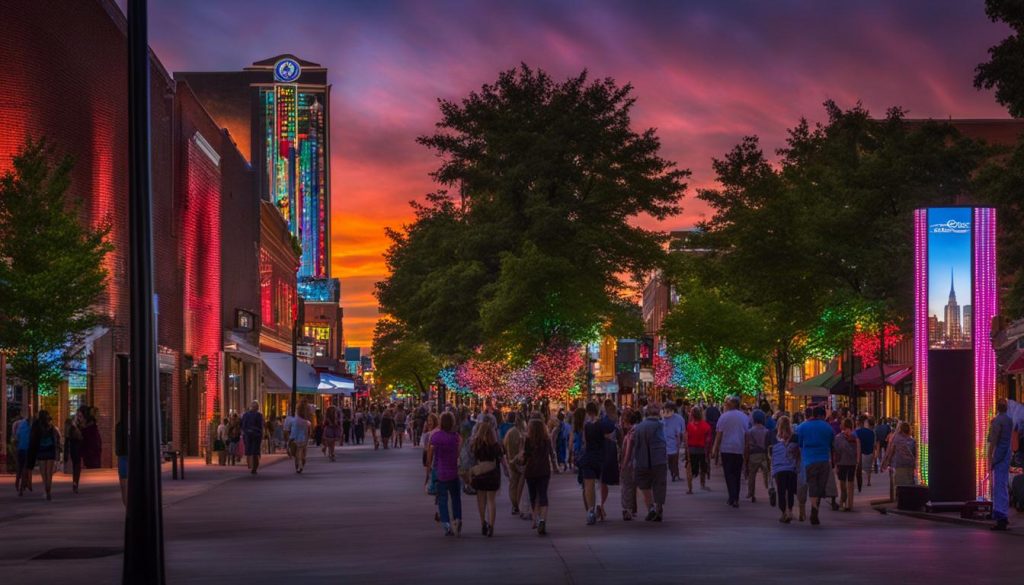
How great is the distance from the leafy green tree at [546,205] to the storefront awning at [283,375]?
1063 cm

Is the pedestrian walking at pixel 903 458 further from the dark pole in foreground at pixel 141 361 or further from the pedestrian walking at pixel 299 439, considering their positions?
the pedestrian walking at pixel 299 439

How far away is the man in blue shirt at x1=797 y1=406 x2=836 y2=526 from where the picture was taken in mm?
25547

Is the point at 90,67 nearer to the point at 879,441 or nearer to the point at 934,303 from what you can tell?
the point at 879,441

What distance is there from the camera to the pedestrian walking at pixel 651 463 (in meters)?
25.7

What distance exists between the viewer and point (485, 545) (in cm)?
2141

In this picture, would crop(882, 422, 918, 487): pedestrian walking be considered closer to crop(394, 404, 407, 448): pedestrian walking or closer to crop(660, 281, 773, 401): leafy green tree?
crop(394, 404, 407, 448): pedestrian walking

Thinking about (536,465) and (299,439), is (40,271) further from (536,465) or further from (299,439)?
(536,465)

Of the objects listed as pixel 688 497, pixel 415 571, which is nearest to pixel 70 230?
pixel 688 497

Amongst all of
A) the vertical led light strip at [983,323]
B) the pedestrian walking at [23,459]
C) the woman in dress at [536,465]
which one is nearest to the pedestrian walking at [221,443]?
the pedestrian walking at [23,459]

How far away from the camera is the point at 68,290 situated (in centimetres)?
3909

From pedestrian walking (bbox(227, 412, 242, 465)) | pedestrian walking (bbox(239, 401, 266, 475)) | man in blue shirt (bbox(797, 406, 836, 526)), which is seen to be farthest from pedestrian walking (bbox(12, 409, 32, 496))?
pedestrian walking (bbox(227, 412, 242, 465))

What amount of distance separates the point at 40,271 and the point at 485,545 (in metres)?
21.3

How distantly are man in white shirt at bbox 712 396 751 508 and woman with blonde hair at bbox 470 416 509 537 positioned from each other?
7.17 m

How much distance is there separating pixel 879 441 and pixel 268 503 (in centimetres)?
1719
